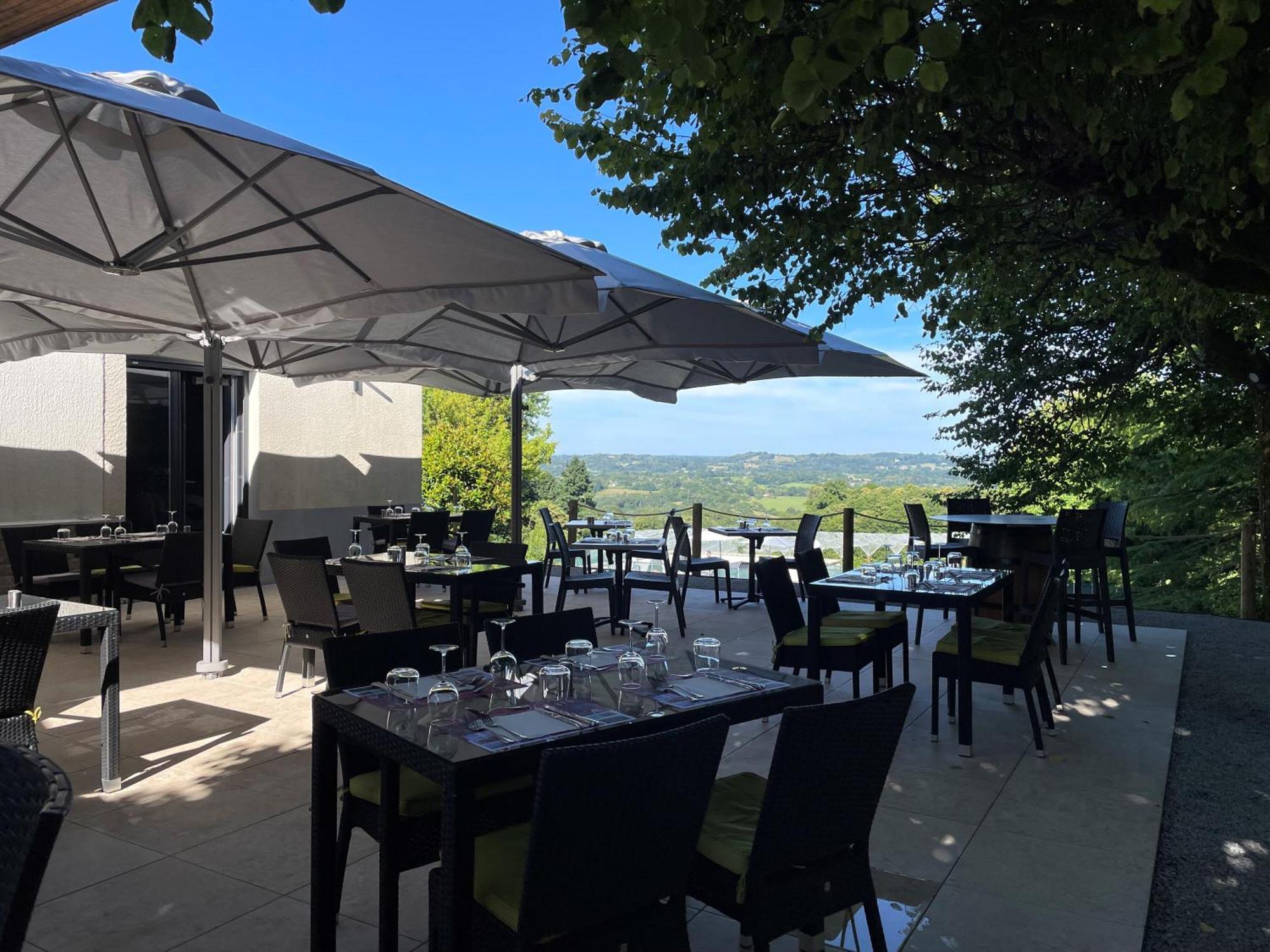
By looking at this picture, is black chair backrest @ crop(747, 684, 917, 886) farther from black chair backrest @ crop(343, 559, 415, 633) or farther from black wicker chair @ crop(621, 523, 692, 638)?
black wicker chair @ crop(621, 523, 692, 638)

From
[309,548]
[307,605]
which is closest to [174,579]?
[309,548]

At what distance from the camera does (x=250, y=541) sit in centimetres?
859

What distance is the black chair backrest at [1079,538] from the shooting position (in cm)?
692

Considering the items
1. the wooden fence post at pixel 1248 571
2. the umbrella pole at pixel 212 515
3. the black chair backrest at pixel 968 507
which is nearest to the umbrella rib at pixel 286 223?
the umbrella pole at pixel 212 515

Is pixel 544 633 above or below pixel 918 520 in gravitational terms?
below

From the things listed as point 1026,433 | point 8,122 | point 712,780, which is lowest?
point 712,780

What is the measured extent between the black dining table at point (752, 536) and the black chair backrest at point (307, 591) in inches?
197

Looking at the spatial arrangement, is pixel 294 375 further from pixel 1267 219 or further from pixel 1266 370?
pixel 1266 370

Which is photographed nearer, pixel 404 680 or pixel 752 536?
pixel 404 680

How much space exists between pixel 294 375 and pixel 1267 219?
8.07 metres

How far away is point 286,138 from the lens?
147 inches

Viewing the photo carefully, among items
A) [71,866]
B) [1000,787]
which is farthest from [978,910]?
[71,866]

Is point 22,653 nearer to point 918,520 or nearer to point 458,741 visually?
point 458,741

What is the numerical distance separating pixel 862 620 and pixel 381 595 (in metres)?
2.99
